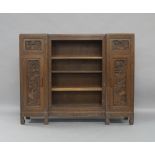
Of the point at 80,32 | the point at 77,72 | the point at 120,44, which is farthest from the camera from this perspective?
the point at 80,32

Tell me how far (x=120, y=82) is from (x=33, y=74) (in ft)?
4.31

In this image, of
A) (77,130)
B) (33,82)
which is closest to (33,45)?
(33,82)

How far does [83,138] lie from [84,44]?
67.4 inches

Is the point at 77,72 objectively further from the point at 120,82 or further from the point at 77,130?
the point at 77,130

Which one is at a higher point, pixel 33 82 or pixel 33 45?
pixel 33 45

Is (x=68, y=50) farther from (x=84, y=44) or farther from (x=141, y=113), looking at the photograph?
(x=141, y=113)

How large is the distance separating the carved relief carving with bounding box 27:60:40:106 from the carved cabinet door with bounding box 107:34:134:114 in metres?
1.07

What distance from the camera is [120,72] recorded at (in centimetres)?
517

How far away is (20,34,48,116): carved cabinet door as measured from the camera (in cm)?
511

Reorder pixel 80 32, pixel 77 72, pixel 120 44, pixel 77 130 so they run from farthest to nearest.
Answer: pixel 80 32
pixel 77 72
pixel 120 44
pixel 77 130

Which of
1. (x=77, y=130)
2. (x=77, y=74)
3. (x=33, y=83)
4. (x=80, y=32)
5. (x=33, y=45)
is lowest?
(x=77, y=130)

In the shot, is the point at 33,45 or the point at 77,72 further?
the point at 77,72

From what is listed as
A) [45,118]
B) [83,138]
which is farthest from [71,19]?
[83,138]

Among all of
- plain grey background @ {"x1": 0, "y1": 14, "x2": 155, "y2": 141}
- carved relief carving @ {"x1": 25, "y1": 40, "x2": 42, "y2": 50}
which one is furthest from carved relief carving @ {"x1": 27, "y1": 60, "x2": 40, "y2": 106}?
plain grey background @ {"x1": 0, "y1": 14, "x2": 155, "y2": 141}
